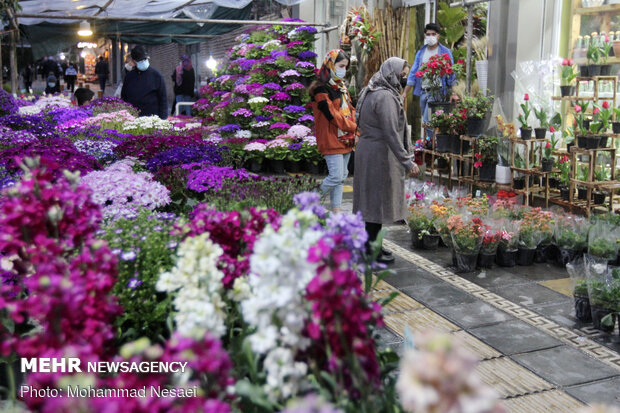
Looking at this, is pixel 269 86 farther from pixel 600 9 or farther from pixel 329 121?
pixel 600 9

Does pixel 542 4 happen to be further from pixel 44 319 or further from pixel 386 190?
pixel 44 319

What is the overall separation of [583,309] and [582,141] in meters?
3.20

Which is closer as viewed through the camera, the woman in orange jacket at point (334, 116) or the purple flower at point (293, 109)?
the woman in orange jacket at point (334, 116)

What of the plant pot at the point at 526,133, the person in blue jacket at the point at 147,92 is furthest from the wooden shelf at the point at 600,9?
the person in blue jacket at the point at 147,92

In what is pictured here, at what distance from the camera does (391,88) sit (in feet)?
18.2

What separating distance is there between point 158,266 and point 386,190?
3236 millimetres

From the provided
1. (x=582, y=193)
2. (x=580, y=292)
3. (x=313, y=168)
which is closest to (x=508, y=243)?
(x=580, y=292)

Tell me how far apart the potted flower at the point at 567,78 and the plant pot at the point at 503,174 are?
1.14 metres

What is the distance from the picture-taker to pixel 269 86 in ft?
38.0

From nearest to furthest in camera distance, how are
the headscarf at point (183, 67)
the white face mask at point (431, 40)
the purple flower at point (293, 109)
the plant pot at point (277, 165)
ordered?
the white face mask at point (431, 40), the plant pot at point (277, 165), the purple flower at point (293, 109), the headscarf at point (183, 67)

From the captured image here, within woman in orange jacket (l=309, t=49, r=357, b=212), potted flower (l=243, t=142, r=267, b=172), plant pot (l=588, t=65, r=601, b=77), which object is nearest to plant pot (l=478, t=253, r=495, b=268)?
woman in orange jacket (l=309, t=49, r=357, b=212)

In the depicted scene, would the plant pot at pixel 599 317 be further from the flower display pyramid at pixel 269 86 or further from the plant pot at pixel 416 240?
the flower display pyramid at pixel 269 86

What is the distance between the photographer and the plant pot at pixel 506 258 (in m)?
5.95

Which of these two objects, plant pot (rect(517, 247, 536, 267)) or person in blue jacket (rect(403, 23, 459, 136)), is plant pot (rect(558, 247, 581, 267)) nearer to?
plant pot (rect(517, 247, 536, 267))
